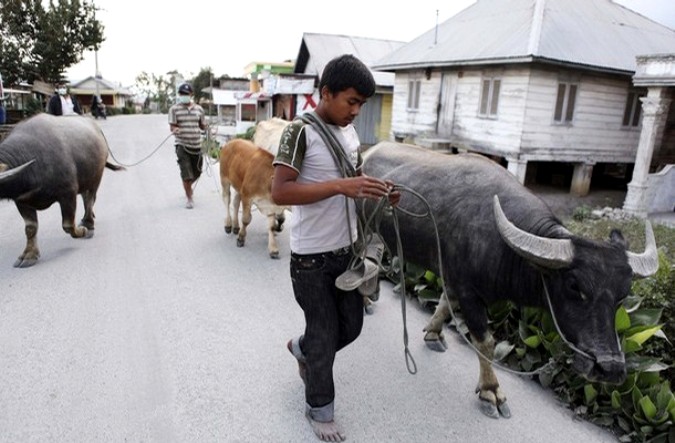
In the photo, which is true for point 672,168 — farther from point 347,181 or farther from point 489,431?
point 347,181

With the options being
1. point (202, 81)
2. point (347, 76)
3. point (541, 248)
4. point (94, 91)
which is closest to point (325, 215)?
point (347, 76)

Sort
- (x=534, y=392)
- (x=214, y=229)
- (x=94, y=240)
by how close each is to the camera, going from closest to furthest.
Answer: (x=534, y=392)
(x=94, y=240)
(x=214, y=229)

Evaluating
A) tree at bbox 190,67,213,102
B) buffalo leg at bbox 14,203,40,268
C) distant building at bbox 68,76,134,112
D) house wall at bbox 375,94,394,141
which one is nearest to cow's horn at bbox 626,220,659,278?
buffalo leg at bbox 14,203,40,268

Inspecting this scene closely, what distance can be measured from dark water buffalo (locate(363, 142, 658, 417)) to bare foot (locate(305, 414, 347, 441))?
1030mm

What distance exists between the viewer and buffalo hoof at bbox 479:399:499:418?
3.18 meters

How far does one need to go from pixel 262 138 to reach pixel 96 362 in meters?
4.22

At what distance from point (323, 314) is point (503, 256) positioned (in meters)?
1.22

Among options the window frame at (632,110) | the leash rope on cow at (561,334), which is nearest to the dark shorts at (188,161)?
the leash rope on cow at (561,334)

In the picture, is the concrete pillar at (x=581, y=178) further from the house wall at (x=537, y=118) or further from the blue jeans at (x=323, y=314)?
the blue jeans at (x=323, y=314)

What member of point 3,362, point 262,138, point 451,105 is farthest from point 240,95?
point 3,362

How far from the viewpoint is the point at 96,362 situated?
3580 mm

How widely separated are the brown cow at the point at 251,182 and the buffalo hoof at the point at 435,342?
242 centimetres

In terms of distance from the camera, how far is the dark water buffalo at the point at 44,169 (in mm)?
5180

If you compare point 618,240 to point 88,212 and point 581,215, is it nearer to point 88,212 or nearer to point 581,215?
point 88,212
